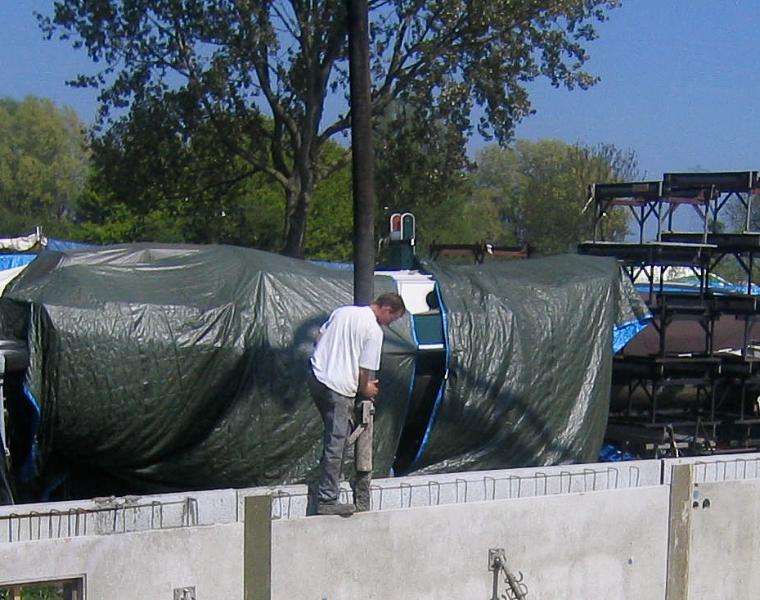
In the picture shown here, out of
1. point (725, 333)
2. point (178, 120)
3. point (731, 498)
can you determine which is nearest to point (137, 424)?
point (731, 498)

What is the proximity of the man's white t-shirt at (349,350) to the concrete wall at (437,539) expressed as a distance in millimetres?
647

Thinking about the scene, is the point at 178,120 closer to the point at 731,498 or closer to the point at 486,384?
the point at 486,384

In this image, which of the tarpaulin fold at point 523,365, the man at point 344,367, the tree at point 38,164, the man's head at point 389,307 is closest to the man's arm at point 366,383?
the man at point 344,367

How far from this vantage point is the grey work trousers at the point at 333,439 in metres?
6.06

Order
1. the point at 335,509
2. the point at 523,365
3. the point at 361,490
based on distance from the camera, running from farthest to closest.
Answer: the point at 523,365
the point at 361,490
the point at 335,509

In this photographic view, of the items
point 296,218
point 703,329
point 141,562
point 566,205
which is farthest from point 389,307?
point 566,205

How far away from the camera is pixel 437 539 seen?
6.21 metres

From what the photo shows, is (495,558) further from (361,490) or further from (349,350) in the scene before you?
(349,350)

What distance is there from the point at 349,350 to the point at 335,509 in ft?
3.09

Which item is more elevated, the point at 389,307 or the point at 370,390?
the point at 389,307

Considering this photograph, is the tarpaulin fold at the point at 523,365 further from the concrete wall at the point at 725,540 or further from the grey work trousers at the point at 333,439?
the grey work trousers at the point at 333,439

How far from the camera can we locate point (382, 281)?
29.6 feet

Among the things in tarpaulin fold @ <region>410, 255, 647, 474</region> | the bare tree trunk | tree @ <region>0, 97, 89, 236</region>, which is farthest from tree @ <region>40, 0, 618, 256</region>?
tree @ <region>0, 97, 89, 236</region>

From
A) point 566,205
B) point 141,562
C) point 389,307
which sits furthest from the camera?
point 566,205
